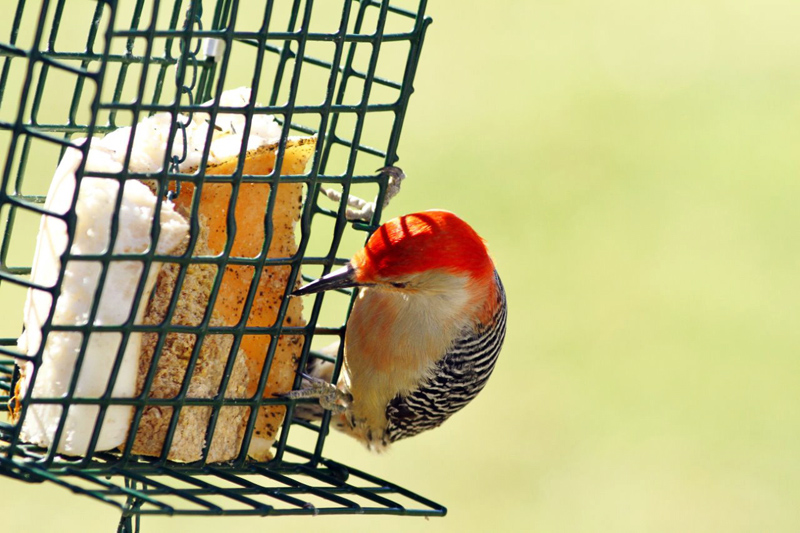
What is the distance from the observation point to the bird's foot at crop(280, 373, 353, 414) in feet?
13.9

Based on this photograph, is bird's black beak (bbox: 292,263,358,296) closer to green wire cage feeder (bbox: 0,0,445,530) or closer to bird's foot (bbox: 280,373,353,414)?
green wire cage feeder (bbox: 0,0,445,530)

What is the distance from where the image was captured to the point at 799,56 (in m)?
14.1

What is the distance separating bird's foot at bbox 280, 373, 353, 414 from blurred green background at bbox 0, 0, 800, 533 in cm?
402

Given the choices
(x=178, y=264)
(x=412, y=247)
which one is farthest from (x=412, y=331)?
(x=178, y=264)

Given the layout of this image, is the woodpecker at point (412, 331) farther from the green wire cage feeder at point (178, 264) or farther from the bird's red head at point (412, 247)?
Result: the green wire cage feeder at point (178, 264)

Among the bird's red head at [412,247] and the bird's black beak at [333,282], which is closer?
the bird's black beak at [333,282]

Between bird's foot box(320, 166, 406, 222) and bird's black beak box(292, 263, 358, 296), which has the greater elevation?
bird's foot box(320, 166, 406, 222)

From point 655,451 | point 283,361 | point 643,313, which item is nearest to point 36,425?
Result: point 283,361

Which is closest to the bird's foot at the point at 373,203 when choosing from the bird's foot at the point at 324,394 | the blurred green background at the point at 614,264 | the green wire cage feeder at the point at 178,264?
the green wire cage feeder at the point at 178,264

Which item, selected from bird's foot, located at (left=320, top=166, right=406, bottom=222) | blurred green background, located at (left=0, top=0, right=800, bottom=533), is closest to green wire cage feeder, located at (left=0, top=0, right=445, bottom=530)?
bird's foot, located at (left=320, top=166, right=406, bottom=222)

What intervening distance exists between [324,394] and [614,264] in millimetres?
7458

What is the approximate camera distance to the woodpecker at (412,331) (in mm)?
4082

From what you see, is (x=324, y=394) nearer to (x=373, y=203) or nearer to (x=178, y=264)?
(x=373, y=203)

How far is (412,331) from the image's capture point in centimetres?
458
